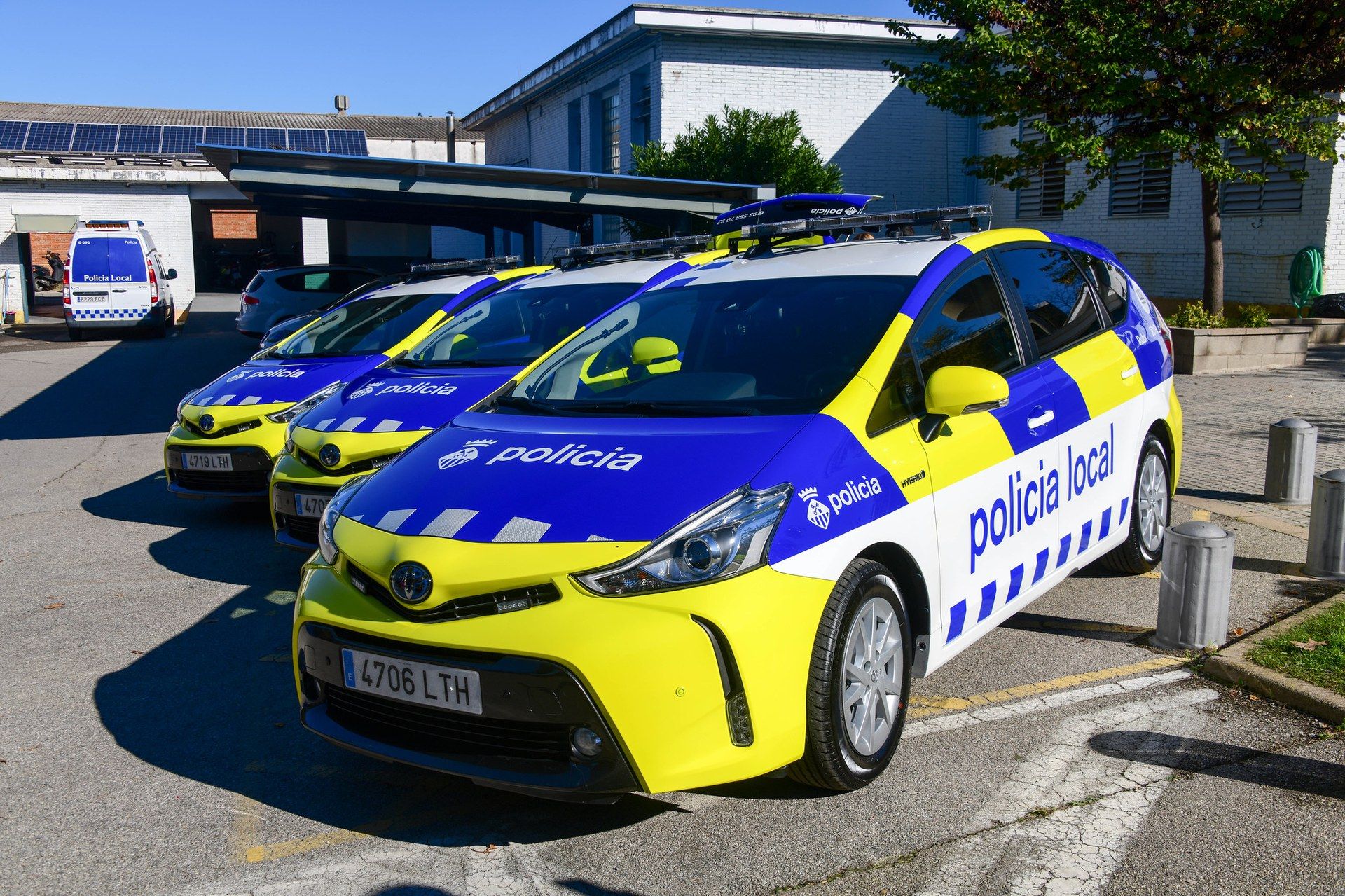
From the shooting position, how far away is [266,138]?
109 feet

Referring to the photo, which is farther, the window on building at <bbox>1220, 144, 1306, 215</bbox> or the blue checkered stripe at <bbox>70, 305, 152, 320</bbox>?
the blue checkered stripe at <bbox>70, 305, 152, 320</bbox>

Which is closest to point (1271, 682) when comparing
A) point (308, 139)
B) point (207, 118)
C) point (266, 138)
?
point (308, 139)

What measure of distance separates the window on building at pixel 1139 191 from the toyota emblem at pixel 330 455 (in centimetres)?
1552

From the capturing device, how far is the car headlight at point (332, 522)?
3717mm

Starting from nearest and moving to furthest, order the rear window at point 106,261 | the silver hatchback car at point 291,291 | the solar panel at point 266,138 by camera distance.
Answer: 1. the silver hatchback car at point 291,291
2. the rear window at point 106,261
3. the solar panel at point 266,138

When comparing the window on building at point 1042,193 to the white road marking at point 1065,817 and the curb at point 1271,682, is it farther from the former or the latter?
the white road marking at point 1065,817

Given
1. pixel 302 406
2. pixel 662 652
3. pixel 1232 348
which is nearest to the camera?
pixel 662 652

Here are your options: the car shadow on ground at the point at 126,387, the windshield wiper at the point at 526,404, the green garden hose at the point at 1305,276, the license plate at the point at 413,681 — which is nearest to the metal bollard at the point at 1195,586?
the windshield wiper at the point at 526,404

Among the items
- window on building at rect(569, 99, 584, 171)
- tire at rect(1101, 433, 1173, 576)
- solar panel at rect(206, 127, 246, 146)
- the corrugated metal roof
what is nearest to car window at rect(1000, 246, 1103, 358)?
tire at rect(1101, 433, 1173, 576)

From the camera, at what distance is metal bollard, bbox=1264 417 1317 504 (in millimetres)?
7387

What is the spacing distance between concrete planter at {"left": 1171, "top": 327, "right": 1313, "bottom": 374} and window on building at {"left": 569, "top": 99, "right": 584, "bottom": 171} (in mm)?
16629

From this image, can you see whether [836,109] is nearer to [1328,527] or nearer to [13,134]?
[1328,527]

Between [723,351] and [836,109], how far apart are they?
1991cm

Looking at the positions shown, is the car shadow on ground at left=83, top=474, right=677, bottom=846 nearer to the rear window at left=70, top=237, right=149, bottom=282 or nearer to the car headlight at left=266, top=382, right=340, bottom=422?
the car headlight at left=266, top=382, right=340, bottom=422
